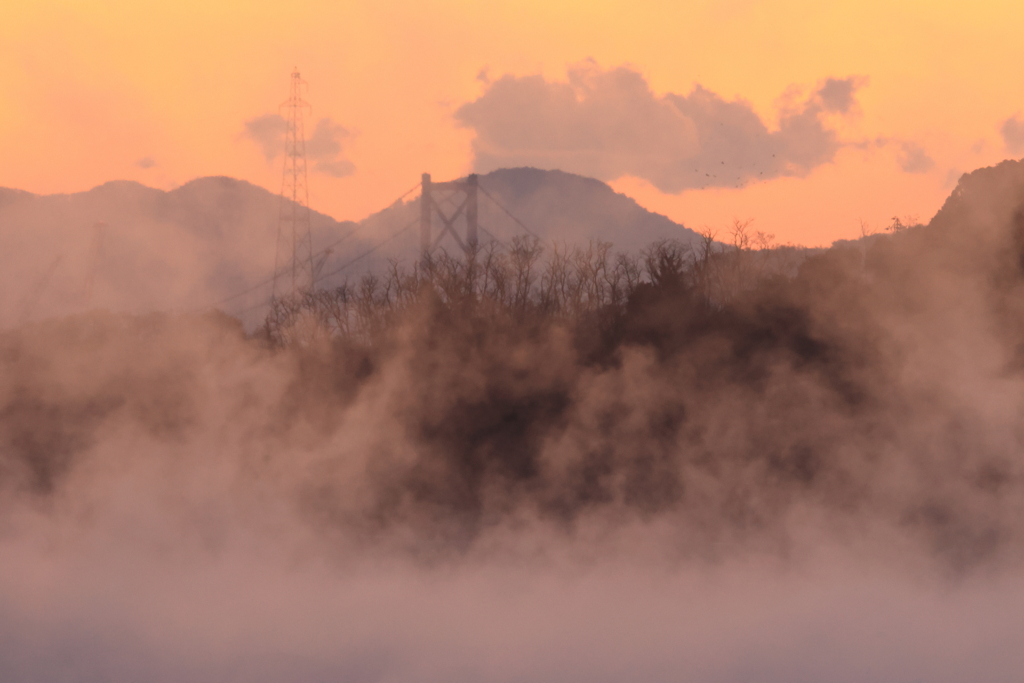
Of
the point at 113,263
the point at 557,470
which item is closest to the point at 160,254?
the point at 113,263

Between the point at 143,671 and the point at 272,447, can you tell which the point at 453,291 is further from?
the point at 143,671

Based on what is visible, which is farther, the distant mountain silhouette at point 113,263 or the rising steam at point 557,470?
the distant mountain silhouette at point 113,263

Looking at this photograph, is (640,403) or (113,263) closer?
(640,403)

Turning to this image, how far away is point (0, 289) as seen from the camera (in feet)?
405

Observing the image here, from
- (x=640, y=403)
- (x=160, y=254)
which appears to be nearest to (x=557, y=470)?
(x=640, y=403)

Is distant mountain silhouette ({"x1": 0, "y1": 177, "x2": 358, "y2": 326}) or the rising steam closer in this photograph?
the rising steam

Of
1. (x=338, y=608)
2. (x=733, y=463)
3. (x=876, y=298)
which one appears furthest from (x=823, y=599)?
(x=338, y=608)

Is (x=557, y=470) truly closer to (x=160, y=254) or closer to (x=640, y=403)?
(x=640, y=403)

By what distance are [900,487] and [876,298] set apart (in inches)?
285

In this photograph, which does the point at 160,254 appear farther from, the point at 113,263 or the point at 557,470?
the point at 557,470

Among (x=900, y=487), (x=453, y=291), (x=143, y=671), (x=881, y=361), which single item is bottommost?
(x=143, y=671)

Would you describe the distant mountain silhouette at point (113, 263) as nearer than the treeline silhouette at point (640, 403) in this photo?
No

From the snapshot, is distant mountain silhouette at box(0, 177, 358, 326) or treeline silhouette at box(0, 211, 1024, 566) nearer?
treeline silhouette at box(0, 211, 1024, 566)

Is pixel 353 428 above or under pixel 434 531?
above
